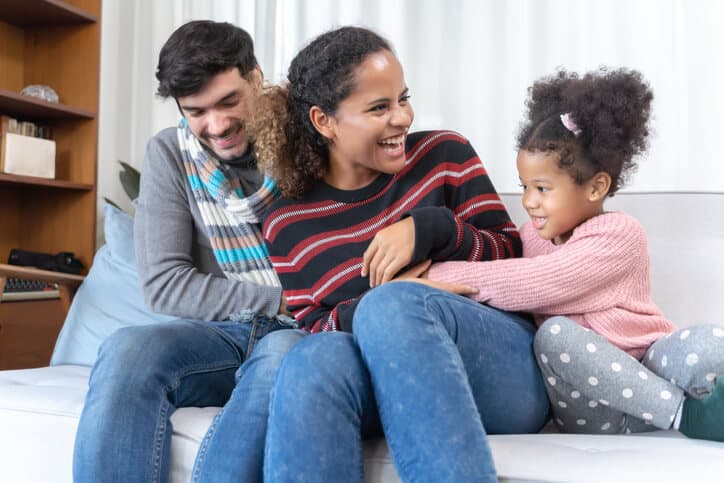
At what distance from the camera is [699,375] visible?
953 mm

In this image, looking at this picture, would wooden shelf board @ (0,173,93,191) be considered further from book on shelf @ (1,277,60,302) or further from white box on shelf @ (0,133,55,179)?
book on shelf @ (1,277,60,302)

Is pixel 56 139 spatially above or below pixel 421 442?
above

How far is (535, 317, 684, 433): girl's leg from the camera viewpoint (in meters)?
0.98

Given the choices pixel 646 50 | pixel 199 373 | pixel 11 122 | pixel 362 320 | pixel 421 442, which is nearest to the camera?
pixel 421 442

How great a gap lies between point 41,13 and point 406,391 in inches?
89.5

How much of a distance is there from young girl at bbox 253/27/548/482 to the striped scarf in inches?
3.4

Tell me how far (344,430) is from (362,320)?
5.9 inches

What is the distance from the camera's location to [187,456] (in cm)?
110

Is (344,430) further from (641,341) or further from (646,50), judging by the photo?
(646,50)

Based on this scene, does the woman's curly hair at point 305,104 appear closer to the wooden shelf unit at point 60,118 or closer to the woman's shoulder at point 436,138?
the woman's shoulder at point 436,138

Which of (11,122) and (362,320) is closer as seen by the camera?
(362,320)

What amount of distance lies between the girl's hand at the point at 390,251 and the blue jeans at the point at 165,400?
0.18m

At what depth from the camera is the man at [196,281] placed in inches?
41.4

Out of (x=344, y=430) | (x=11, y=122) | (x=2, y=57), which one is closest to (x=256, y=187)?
(x=344, y=430)
